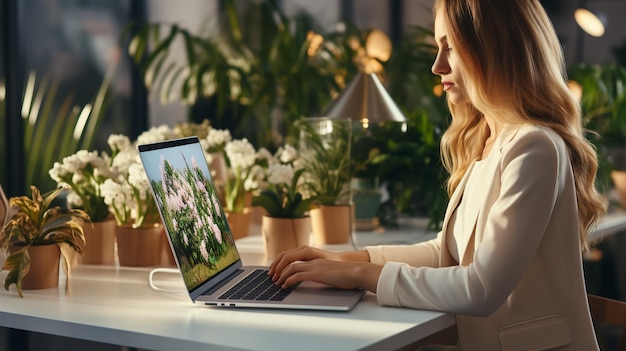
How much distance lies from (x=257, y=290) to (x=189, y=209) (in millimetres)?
231

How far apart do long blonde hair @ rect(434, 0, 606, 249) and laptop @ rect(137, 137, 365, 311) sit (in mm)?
506

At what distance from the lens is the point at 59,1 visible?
4.79m

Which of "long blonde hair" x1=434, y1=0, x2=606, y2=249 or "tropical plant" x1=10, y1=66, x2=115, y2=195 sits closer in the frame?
"long blonde hair" x1=434, y1=0, x2=606, y2=249

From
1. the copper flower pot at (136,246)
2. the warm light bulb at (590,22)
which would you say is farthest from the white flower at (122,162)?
the warm light bulb at (590,22)

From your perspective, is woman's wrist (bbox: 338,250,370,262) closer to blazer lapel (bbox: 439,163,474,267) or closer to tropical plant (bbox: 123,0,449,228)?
blazer lapel (bbox: 439,163,474,267)

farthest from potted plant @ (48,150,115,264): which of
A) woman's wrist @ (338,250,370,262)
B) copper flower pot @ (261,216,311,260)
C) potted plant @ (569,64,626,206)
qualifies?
potted plant @ (569,64,626,206)

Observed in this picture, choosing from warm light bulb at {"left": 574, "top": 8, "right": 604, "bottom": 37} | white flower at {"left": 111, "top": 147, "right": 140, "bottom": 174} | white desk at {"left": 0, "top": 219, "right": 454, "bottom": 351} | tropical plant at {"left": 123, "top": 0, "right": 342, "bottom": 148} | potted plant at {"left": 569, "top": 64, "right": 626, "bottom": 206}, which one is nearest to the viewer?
white desk at {"left": 0, "top": 219, "right": 454, "bottom": 351}

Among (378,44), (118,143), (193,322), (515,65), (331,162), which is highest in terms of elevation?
(378,44)

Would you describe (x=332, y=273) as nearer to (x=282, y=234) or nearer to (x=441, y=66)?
(x=441, y=66)

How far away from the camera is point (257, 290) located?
189 centimetres

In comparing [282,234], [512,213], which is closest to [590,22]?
[282,234]

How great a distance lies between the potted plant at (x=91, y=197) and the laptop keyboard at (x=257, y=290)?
0.50m

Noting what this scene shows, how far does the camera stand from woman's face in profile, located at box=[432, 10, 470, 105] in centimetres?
193

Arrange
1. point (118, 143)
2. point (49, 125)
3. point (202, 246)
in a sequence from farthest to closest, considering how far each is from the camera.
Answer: point (49, 125) < point (118, 143) < point (202, 246)
